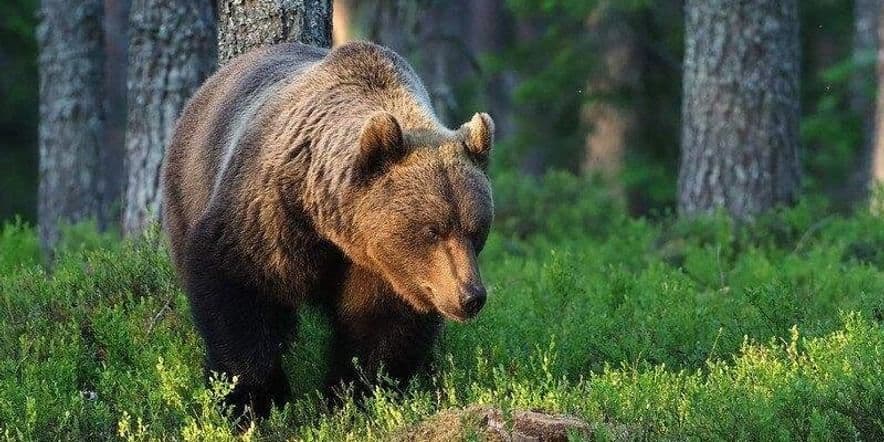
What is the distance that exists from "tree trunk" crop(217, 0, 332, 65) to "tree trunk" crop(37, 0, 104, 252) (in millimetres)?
6216

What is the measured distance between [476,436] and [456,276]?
2.30 feet

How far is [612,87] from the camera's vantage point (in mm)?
17984

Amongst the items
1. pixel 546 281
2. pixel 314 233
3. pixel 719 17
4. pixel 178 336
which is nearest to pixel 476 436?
pixel 314 233

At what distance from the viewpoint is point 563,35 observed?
19.0 meters

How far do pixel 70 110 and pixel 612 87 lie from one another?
→ 272 inches

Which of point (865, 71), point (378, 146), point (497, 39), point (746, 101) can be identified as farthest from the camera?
point (497, 39)

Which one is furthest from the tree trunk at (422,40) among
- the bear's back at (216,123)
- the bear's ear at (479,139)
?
the bear's ear at (479,139)

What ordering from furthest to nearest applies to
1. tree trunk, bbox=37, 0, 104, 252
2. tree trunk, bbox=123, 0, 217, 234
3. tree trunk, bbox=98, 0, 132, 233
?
tree trunk, bbox=98, 0, 132, 233 < tree trunk, bbox=37, 0, 104, 252 < tree trunk, bbox=123, 0, 217, 234

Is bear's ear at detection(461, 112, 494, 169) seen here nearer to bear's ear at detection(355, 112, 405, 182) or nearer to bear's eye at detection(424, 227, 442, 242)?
bear's ear at detection(355, 112, 405, 182)

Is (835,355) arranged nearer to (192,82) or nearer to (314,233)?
(314,233)

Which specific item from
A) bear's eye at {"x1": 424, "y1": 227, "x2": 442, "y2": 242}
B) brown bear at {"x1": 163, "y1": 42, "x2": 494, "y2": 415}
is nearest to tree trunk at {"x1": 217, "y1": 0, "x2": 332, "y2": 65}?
brown bear at {"x1": 163, "y1": 42, "x2": 494, "y2": 415}

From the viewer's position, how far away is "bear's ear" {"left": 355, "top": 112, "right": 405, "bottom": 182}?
564 centimetres

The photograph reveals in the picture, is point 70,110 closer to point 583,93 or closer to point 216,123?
point 583,93

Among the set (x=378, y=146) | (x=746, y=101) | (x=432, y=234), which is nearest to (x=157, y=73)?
(x=378, y=146)
